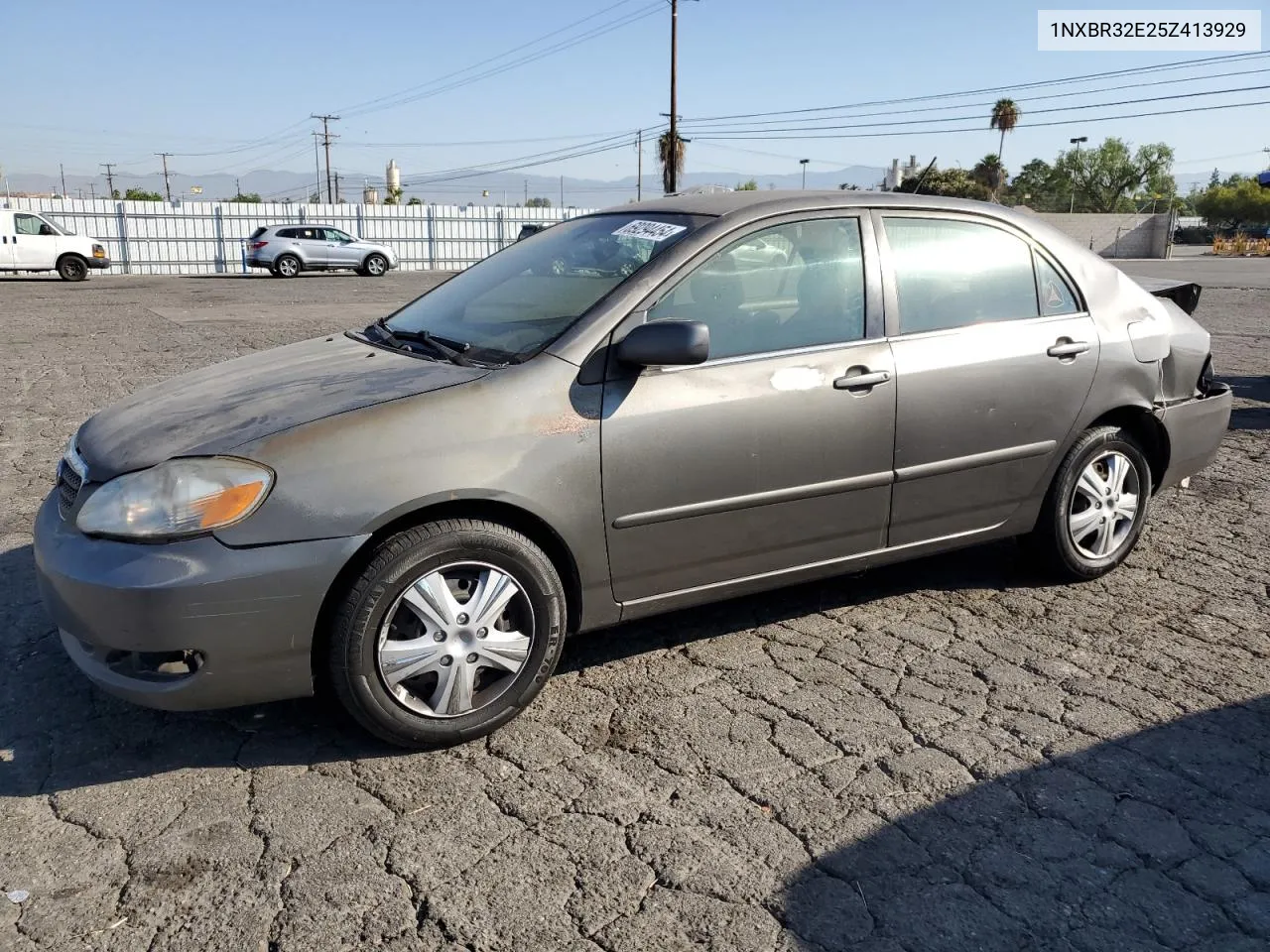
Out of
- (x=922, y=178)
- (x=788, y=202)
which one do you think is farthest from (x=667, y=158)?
(x=788, y=202)

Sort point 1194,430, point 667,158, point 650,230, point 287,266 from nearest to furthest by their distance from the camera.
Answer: point 650,230, point 1194,430, point 287,266, point 667,158

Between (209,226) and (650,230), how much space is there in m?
33.5

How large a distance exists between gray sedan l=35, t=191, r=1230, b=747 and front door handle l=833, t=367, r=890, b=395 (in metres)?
0.01

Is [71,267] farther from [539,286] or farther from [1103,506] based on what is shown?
[1103,506]

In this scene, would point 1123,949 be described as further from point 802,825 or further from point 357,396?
point 357,396

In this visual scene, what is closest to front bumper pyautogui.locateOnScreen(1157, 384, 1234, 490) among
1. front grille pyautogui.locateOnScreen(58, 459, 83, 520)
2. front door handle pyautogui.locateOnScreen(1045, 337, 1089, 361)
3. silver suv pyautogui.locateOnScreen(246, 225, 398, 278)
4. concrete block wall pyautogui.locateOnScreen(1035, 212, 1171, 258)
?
front door handle pyautogui.locateOnScreen(1045, 337, 1089, 361)

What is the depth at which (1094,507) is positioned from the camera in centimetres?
440

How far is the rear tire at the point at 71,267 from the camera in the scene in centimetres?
2494

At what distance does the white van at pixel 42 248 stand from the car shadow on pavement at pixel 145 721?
23.9 metres

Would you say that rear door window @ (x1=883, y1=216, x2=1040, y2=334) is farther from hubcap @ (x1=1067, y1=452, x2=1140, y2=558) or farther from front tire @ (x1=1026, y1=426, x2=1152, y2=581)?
hubcap @ (x1=1067, y1=452, x2=1140, y2=558)

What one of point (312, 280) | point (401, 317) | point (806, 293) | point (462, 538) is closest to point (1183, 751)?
point (806, 293)

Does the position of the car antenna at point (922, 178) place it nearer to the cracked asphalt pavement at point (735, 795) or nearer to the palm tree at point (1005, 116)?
the cracked asphalt pavement at point (735, 795)

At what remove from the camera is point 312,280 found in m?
27.5

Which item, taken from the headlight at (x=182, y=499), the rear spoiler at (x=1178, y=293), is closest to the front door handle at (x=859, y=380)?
the headlight at (x=182, y=499)
